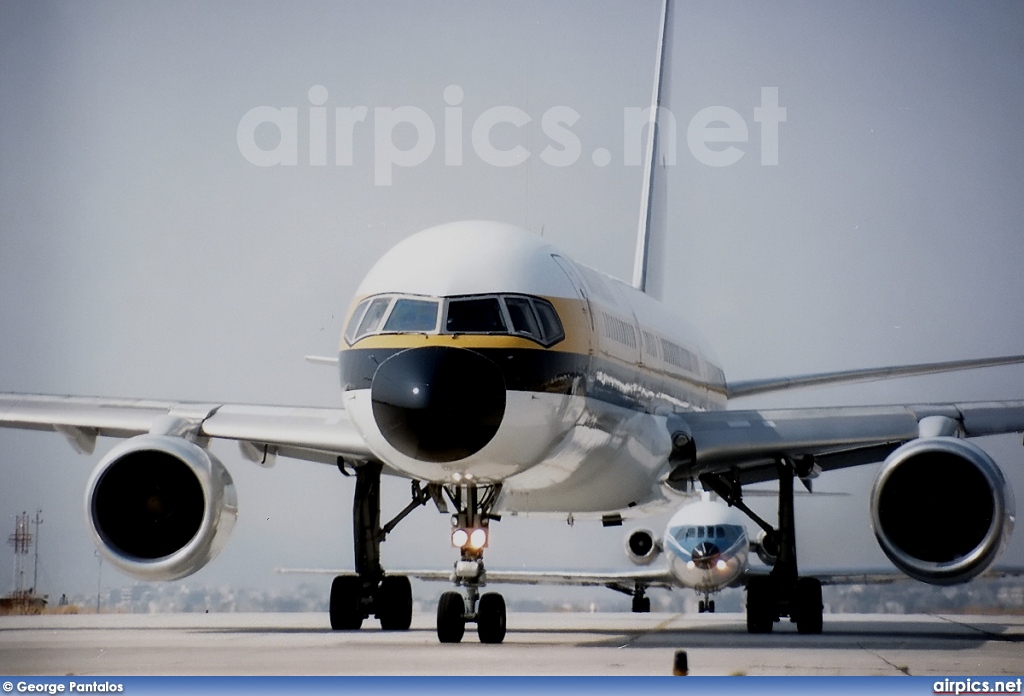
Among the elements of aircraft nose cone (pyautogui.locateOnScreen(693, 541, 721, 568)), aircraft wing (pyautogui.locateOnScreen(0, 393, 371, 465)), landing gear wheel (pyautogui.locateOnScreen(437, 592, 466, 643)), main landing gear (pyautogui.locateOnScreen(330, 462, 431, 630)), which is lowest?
landing gear wheel (pyautogui.locateOnScreen(437, 592, 466, 643))

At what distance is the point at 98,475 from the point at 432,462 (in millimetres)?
3871

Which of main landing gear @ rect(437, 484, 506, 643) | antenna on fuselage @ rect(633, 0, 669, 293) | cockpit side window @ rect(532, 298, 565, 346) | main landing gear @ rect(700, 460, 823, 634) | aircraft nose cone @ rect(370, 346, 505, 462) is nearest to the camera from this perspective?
aircraft nose cone @ rect(370, 346, 505, 462)

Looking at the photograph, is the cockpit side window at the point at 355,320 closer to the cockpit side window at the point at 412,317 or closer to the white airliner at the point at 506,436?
the white airliner at the point at 506,436

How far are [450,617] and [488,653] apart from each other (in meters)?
1.61

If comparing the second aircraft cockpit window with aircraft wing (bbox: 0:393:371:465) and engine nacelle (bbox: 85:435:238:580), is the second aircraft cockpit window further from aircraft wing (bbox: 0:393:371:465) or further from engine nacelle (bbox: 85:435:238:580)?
aircraft wing (bbox: 0:393:371:465)

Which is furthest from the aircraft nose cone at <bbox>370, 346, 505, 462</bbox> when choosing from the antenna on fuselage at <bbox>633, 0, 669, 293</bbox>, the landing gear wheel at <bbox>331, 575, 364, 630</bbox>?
the antenna on fuselage at <bbox>633, 0, 669, 293</bbox>

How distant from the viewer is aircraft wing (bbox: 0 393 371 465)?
16.3 m

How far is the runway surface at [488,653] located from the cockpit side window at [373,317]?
2.66 metres

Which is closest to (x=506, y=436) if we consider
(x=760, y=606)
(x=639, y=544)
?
(x=760, y=606)

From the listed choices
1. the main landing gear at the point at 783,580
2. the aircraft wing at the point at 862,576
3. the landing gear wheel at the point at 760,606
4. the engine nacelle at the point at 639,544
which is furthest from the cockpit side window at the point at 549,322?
the aircraft wing at the point at 862,576

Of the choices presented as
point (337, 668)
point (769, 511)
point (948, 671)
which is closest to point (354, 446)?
point (337, 668)

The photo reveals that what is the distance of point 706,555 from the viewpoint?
3431 cm

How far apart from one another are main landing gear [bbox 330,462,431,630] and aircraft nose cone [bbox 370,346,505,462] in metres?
5.05

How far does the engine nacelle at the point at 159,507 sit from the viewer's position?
49.3 ft
